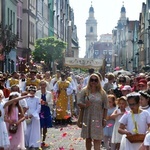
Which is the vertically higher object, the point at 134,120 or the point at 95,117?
the point at 134,120

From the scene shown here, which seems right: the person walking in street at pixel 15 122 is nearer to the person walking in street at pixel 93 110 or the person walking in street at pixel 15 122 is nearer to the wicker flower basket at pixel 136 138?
the person walking in street at pixel 93 110

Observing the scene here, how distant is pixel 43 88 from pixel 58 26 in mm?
79540

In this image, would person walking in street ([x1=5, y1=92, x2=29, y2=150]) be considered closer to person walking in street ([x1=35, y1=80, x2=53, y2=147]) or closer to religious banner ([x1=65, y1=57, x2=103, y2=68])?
person walking in street ([x1=35, y1=80, x2=53, y2=147])

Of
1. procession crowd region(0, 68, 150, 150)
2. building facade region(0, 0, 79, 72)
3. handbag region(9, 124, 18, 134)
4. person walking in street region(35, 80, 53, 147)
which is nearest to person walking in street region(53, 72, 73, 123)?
procession crowd region(0, 68, 150, 150)

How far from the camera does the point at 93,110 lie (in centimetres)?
1198

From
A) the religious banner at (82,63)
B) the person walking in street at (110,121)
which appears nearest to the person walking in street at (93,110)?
the person walking in street at (110,121)

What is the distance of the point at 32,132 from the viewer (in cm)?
1447

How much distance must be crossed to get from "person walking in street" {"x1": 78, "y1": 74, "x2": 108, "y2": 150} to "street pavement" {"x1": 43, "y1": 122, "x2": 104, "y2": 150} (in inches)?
59.6

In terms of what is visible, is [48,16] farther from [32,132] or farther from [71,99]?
[32,132]

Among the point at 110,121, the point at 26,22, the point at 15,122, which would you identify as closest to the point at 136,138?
the point at 15,122

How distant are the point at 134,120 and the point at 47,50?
161ft

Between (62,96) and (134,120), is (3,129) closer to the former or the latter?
(134,120)

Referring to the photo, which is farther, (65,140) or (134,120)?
(65,140)

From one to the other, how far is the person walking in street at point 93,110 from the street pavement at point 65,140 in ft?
4.96
